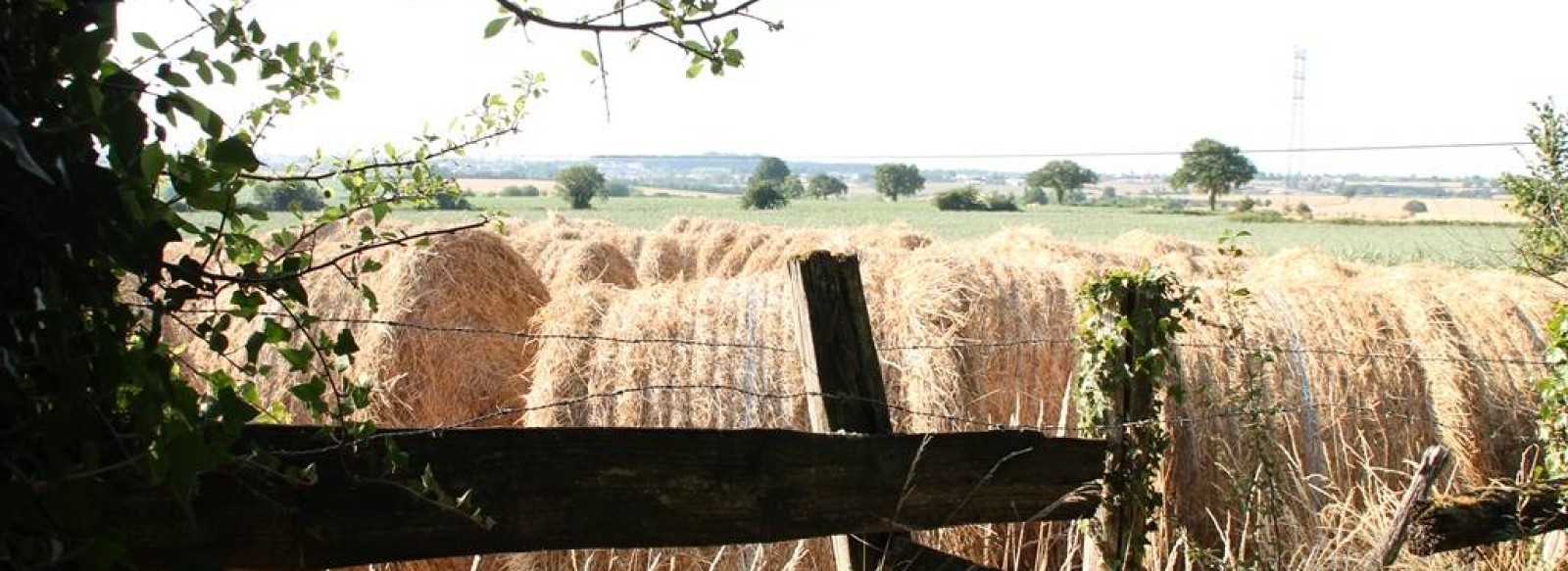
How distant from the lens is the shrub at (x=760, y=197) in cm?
5056

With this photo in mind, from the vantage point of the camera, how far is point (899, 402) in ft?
21.1

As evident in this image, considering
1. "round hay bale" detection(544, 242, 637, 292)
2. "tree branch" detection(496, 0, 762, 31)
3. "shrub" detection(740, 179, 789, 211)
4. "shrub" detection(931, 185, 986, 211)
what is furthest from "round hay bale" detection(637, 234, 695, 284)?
"shrub" detection(931, 185, 986, 211)

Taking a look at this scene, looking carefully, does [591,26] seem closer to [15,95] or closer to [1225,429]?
[15,95]

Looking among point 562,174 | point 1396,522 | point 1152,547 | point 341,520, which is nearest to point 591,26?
point 341,520

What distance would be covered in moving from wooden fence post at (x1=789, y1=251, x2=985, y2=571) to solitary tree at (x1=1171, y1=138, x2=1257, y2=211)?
66.2 m

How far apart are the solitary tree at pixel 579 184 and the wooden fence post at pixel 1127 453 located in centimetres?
3877

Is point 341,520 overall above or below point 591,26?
below

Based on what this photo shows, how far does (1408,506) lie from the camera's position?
3.63 metres

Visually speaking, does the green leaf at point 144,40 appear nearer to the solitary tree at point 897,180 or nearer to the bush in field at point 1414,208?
the bush in field at point 1414,208

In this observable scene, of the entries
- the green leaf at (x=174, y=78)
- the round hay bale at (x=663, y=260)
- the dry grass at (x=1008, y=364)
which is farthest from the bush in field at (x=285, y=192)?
the round hay bale at (x=663, y=260)

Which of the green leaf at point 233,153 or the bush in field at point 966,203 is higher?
the green leaf at point 233,153

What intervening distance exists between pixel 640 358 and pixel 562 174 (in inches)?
1459

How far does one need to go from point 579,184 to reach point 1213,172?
133 ft

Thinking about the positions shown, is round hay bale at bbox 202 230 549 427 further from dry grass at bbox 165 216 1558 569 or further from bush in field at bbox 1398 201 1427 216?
bush in field at bbox 1398 201 1427 216
